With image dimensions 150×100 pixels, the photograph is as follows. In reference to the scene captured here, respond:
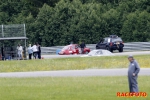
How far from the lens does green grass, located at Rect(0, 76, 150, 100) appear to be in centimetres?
2045

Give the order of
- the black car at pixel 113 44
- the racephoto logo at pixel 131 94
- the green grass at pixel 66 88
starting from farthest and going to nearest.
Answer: the black car at pixel 113 44
the green grass at pixel 66 88
the racephoto logo at pixel 131 94

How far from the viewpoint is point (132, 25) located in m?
66.2

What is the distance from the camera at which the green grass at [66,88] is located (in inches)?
805

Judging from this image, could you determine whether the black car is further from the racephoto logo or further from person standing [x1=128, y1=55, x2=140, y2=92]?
person standing [x1=128, y1=55, x2=140, y2=92]

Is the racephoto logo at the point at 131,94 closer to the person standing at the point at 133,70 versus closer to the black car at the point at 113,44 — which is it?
the person standing at the point at 133,70

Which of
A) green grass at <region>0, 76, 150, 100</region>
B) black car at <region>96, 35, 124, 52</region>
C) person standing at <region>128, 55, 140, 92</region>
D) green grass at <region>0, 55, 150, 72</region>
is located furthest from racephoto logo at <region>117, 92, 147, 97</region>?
black car at <region>96, 35, 124, 52</region>

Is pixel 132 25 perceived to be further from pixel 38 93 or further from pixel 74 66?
pixel 38 93

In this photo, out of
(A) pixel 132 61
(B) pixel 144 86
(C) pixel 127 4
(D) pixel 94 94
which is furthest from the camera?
(C) pixel 127 4

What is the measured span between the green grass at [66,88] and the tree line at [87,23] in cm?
3832

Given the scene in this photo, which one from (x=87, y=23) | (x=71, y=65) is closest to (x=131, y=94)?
(x=71, y=65)

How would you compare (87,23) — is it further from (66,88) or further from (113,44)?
(66,88)

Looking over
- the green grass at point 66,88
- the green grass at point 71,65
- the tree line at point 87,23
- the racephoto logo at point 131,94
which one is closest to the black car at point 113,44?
the tree line at point 87,23

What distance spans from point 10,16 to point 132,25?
65.5 ft

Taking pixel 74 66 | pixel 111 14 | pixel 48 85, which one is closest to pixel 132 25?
pixel 111 14
